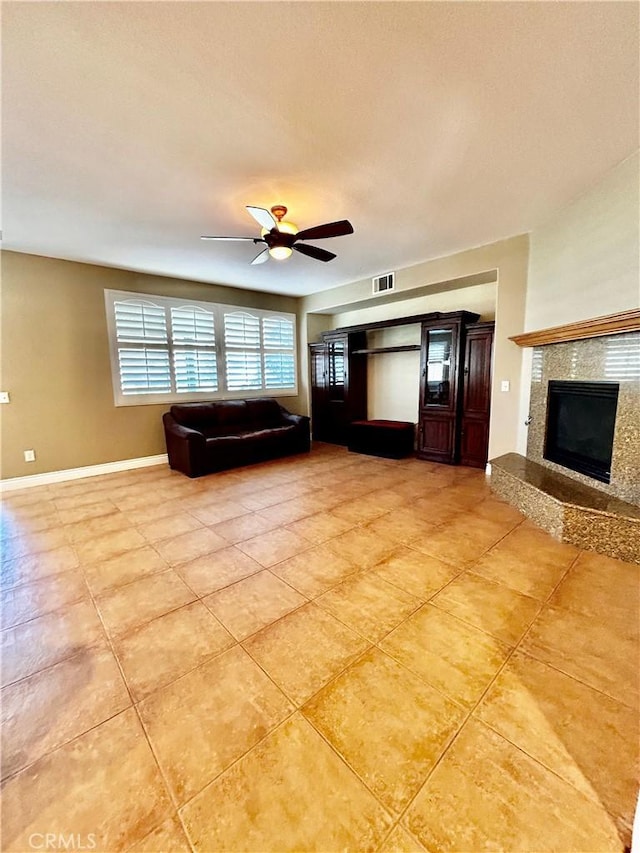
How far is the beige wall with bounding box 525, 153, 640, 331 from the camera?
2668mm

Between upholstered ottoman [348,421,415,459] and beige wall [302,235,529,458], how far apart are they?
1.83 feet

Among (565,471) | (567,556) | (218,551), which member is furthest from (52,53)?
(565,471)

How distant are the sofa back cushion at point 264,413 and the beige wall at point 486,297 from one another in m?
2.18

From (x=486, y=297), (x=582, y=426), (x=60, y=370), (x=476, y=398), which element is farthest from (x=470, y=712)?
(x=60, y=370)

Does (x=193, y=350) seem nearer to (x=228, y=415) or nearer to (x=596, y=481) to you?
(x=228, y=415)

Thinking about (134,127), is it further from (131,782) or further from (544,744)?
(544,744)

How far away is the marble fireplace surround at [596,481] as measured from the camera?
2547 mm

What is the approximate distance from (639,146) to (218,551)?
4.36 metres

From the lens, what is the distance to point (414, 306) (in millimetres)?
5887

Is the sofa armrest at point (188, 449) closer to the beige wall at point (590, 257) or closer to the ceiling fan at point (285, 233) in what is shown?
the ceiling fan at point (285, 233)

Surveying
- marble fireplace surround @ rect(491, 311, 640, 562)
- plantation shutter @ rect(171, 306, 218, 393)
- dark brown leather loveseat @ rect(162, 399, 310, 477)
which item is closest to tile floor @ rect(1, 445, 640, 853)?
marble fireplace surround @ rect(491, 311, 640, 562)

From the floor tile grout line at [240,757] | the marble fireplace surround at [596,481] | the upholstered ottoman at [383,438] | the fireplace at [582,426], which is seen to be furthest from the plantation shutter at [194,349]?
the floor tile grout line at [240,757]

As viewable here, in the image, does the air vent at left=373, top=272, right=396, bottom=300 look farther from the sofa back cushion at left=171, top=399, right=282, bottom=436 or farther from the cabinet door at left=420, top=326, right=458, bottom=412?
the sofa back cushion at left=171, top=399, right=282, bottom=436

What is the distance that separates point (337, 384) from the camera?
667 centimetres
